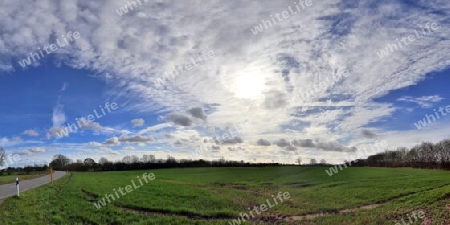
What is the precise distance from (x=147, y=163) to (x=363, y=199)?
90218 millimetres

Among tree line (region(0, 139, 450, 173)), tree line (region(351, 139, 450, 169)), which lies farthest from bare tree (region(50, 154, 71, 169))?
tree line (region(351, 139, 450, 169))

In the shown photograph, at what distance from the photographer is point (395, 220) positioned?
627 inches

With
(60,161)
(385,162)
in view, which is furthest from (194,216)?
(60,161)

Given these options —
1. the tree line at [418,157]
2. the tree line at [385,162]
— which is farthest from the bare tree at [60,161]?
the tree line at [418,157]

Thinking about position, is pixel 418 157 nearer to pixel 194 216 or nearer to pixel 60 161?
pixel 194 216

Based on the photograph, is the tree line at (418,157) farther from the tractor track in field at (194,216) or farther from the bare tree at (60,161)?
the bare tree at (60,161)

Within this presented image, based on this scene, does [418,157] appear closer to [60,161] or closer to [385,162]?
[385,162]

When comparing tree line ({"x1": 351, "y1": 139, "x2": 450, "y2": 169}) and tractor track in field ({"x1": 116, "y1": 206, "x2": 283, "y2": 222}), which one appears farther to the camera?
tree line ({"x1": 351, "y1": 139, "x2": 450, "y2": 169})

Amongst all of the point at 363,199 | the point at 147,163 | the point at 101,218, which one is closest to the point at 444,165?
the point at 363,199

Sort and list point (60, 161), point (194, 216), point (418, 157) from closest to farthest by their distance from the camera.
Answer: point (194, 216) → point (418, 157) → point (60, 161)

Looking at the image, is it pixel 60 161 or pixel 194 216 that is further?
pixel 60 161

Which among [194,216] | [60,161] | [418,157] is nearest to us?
[194,216]

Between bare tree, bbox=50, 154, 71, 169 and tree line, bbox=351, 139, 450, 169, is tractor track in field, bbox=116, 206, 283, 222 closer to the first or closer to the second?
tree line, bbox=351, 139, 450, 169

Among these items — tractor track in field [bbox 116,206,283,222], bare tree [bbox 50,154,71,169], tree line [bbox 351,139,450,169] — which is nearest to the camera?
tractor track in field [bbox 116,206,283,222]
